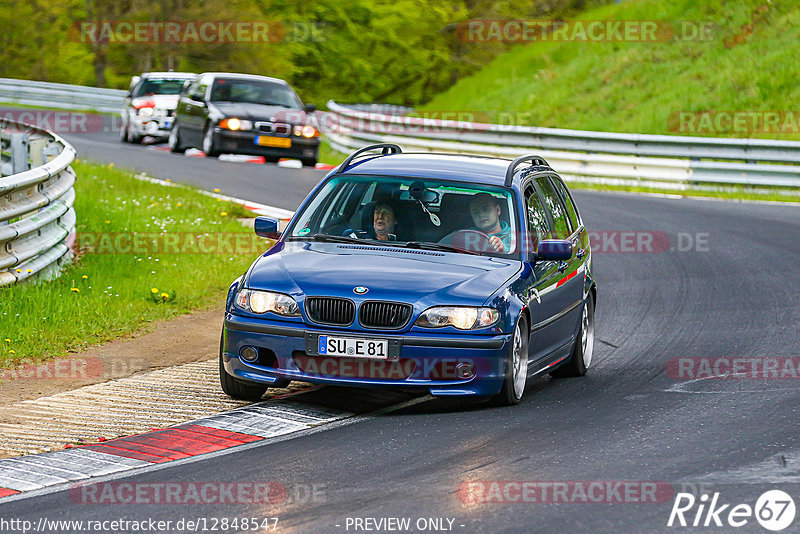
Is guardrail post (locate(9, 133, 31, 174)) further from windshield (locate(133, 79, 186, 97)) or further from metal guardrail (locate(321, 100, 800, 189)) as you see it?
windshield (locate(133, 79, 186, 97))

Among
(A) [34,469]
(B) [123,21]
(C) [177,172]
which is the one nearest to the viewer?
(A) [34,469]

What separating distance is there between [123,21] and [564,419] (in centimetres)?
5016

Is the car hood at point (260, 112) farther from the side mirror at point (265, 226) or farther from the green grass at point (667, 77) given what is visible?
the side mirror at point (265, 226)

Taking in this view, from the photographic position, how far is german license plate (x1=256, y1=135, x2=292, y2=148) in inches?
1038

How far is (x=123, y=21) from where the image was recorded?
5550cm

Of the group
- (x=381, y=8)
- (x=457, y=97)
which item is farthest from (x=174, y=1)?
(x=457, y=97)

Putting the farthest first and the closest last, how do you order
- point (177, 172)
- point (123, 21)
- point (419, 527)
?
point (123, 21) → point (177, 172) → point (419, 527)

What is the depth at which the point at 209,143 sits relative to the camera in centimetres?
2675

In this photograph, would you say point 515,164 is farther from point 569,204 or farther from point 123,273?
point 123,273

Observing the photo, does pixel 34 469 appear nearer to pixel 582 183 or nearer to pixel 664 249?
pixel 664 249

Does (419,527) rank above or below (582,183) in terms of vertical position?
above

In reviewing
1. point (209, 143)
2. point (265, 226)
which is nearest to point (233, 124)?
point (209, 143)

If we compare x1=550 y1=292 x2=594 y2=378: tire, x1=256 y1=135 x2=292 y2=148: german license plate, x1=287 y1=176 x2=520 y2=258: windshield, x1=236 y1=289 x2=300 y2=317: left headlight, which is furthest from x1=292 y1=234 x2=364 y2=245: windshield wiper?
x1=256 y1=135 x2=292 y2=148: german license plate

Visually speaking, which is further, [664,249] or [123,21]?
[123,21]
